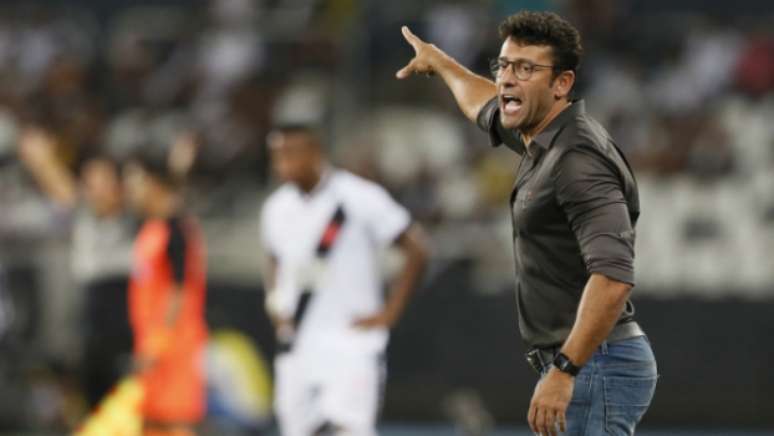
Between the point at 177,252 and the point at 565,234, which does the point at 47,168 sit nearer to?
the point at 177,252

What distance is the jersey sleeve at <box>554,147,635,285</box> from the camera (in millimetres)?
4961

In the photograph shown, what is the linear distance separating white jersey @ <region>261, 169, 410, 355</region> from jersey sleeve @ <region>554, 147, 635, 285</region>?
3.93 metres

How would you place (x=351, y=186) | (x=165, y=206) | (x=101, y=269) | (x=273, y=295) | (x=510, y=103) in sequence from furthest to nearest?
1. (x=101, y=269)
2. (x=165, y=206)
3. (x=273, y=295)
4. (x=351, y=186)
5. (x=510, y=103)

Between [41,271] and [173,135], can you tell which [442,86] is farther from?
[41,271]

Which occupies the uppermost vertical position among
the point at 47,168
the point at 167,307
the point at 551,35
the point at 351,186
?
the point at 551,35

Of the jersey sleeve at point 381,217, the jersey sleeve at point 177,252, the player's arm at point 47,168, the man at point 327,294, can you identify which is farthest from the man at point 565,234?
the player's arm at point 47,168

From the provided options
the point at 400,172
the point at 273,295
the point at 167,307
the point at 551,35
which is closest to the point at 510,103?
the point at 551,35

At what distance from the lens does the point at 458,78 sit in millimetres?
6344

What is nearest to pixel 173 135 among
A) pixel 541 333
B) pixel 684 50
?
pixel 684 50

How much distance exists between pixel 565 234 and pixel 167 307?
17.1 feet

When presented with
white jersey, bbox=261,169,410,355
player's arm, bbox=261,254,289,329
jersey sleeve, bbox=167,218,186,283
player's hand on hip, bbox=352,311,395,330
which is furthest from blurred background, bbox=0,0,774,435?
player's hand on hip, bbox=352,311,395,330

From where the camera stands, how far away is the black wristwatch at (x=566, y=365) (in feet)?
16.5

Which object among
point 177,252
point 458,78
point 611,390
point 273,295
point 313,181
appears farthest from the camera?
point 177,252

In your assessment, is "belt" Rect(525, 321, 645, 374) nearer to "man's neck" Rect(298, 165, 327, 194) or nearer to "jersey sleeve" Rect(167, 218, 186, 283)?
"man's neck" Rect(298, 165, 327, 194)
